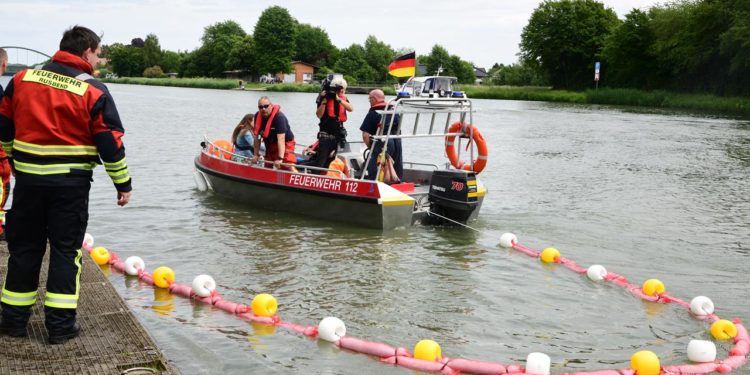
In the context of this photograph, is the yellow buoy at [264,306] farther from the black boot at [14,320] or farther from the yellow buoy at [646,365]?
the yellow buoy at [646,365]

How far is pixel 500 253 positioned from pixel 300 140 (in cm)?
1797

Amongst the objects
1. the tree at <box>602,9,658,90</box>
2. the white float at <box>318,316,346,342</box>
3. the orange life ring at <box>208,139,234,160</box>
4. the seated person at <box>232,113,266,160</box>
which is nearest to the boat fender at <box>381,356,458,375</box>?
the white float at <box>318,316,346,342</box>

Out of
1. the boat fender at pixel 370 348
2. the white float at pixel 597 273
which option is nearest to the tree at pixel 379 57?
the white float at pixel 597 273

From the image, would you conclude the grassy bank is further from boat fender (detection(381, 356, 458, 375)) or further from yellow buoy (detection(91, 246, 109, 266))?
boat fender (detection(381, 356, 458, 375))

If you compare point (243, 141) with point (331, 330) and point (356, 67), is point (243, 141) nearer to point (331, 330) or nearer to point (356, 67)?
point (331, 330)

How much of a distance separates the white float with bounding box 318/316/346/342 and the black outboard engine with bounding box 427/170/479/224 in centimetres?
483

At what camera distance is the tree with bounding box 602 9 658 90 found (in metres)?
70.2

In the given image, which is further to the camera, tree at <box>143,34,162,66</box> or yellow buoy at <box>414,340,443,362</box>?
tree at <box>143,34,162,66</box>

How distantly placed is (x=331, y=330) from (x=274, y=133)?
614cm

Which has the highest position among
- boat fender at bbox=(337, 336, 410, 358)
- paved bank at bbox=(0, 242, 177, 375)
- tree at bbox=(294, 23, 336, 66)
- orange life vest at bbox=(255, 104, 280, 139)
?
tree at bbox=(294, 23, 336, 66)

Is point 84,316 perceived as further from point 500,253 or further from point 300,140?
point 300,140

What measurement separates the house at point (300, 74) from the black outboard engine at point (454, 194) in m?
A: 104

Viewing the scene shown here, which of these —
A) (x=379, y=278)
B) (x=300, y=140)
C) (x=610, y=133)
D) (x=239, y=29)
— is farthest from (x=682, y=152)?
(x=239, y=29)

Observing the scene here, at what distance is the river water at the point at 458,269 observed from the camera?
6.80 m
